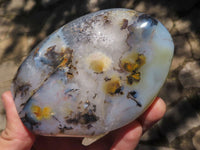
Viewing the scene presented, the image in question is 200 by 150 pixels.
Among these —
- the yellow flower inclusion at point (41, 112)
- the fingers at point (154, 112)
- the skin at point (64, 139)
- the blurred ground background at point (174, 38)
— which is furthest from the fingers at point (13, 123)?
the blurred ground background at point (174, 38)

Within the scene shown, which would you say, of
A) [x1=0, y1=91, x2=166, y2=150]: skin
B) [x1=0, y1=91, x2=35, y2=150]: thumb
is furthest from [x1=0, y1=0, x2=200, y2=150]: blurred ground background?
[x1=0, y1=91, x2=35, y2=150]: thumb

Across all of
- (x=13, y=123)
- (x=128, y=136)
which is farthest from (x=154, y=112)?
(x=13, y=123)

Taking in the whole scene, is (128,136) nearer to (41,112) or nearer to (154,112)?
(154,112)

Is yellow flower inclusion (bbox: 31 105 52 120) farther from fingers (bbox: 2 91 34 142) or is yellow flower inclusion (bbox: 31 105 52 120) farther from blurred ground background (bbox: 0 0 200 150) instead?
blurred ground background (bbox: 0 0 200 150)

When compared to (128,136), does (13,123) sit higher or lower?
higher

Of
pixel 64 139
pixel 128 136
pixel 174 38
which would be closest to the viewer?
pixel 128 136

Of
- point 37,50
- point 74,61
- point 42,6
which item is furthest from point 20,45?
point 74,61

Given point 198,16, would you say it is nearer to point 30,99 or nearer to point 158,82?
point 158,82
